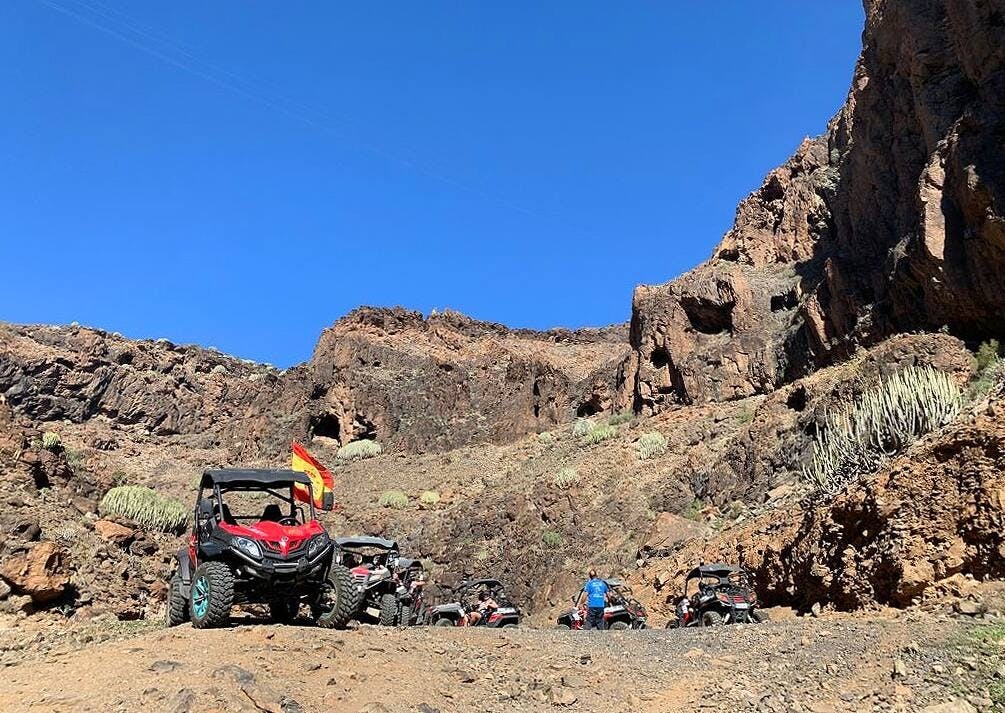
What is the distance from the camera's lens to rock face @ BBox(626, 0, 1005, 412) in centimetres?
1875

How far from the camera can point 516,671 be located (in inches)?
274

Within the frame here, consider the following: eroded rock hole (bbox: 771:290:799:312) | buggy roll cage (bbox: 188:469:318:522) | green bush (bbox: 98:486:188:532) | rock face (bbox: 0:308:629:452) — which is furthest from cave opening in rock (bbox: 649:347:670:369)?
buggy roll cage (bbox: 188:469:318:522)

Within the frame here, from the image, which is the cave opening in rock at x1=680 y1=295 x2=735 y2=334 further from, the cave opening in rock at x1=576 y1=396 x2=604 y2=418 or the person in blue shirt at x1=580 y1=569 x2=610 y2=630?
the person in blue shirt at x1=580 y1=569 x2=610 y2=630

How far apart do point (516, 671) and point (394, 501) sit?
2340cm

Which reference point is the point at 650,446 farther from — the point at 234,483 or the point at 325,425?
the point at 325,425

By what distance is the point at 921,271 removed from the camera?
65.9 feet

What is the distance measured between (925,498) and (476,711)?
5.91 meters

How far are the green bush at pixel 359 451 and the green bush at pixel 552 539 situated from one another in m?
21.5

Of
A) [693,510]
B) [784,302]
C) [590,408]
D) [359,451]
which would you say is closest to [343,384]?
[359,451]

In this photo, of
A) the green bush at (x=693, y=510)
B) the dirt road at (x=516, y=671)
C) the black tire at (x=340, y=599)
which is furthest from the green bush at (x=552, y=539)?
the dirt road at (x=516, y=671)

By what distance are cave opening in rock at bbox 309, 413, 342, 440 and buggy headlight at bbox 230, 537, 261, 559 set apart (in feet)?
119

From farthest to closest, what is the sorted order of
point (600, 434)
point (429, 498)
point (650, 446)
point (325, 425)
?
point (325, 425), point (600, 434), point (429, 498), point (650, 446)

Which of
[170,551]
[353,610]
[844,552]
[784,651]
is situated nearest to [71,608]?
[170,551]

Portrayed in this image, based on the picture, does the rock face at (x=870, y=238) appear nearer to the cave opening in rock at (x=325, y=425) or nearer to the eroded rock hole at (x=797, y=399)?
the eroded rock hole at (x=797, y=399)
